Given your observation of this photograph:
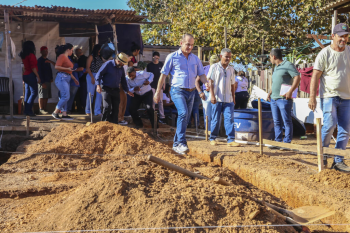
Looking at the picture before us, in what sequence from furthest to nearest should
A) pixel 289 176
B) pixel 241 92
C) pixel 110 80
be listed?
pixel 241 92
pixel 110 80
pixel 289 176

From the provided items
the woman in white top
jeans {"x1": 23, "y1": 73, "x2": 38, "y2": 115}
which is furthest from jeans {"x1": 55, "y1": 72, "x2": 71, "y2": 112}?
the woman in white top

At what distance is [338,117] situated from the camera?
5.43 metres

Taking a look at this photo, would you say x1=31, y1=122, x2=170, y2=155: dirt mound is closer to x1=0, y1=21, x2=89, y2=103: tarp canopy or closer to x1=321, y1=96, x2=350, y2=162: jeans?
x1=321, y1=96, x2=350, y2=162: jeans

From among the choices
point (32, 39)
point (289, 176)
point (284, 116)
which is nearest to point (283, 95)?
point (284, 116)

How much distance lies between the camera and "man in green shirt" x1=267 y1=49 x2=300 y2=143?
7.11 meters

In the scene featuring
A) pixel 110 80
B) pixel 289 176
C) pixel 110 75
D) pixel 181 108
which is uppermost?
pixel 110 75

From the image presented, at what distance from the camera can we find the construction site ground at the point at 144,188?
3.25m

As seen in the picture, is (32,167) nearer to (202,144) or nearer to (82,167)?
(82,167)

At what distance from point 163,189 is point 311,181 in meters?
2.18

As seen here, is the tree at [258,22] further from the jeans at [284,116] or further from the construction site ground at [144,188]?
the construction site ground at [144,188]

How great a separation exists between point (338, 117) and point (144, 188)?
333cm

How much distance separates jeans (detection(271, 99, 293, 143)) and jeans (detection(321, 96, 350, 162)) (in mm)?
1708

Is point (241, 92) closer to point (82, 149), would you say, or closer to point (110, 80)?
point (110, 80)

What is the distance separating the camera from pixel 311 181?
15.6 feet
